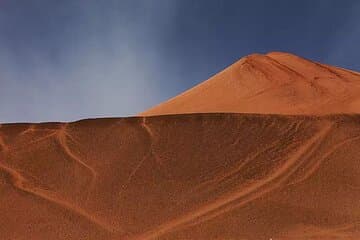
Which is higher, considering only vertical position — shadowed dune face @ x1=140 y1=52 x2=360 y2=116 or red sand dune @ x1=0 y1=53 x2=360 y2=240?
shadowed dune face @ x1=140 y1=52 x2=360 y2=116

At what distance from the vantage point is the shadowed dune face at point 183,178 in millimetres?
5609

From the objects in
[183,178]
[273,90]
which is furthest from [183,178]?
[273,90]

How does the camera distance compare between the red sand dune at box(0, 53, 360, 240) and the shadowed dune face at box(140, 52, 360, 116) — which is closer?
the red sand dune at box(0, 53, 360, 240)

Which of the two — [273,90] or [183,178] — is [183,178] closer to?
[183,178]

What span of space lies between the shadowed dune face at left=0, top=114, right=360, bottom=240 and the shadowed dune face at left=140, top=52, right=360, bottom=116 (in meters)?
2.91

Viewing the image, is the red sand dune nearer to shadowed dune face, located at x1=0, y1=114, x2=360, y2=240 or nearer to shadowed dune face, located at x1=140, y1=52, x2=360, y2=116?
shadowed dune face, located at x1=0, y1=114, x2=360, y2=240

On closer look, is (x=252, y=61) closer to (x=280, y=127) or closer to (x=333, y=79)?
(x=333, y=79)

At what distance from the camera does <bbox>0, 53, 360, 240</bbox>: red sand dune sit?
18.4 ft

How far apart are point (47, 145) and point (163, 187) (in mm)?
1563

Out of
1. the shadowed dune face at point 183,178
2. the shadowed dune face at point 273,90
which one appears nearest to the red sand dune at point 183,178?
the shadowed dune face at point 183,178

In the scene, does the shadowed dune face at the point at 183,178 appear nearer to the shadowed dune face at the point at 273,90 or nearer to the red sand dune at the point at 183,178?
the red sand dune at the point at 183,178

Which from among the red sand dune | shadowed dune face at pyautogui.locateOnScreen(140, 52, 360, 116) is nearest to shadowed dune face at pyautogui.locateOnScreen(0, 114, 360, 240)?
the red sand dune

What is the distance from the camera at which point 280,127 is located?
24.7 feet

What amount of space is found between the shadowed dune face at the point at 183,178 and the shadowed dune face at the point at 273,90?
291 centimetres
